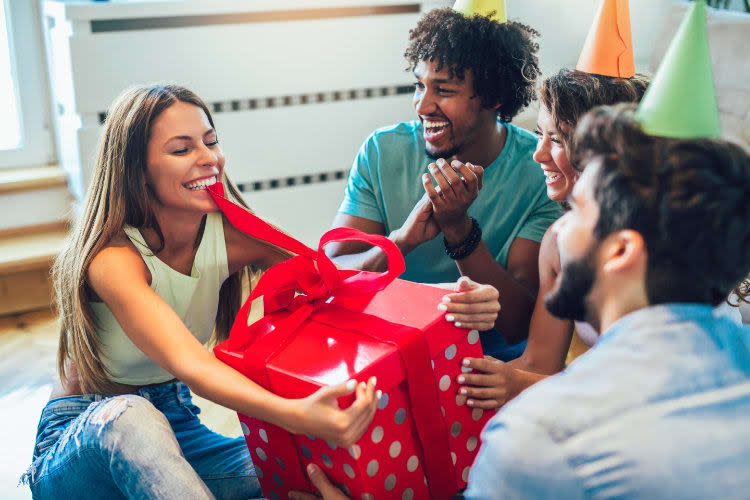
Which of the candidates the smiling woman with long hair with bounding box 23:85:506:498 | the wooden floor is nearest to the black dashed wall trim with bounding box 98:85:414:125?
the wooden floor

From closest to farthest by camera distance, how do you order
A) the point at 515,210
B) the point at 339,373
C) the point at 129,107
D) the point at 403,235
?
the point at 339,373, the point at 129,107, the point at 403,235, the point at 515,210

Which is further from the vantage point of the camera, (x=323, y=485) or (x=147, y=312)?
(x=147, y=312)

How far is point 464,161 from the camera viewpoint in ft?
5.60

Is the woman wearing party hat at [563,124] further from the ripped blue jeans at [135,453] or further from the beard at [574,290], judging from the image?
the ripped blue jeans at [135,453]

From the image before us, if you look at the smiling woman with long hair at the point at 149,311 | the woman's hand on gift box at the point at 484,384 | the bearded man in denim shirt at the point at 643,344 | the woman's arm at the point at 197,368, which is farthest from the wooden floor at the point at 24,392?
the bearded man in denim shirt at the point at 643,344

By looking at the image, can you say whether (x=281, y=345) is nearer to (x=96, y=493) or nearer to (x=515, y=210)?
(x=96, y=493)

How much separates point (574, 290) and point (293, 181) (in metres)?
2.11

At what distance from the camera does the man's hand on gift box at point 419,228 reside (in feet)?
4.88

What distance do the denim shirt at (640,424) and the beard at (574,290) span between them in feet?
0.26

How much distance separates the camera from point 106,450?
1.14 m

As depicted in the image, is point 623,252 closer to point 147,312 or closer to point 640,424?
point 640,424

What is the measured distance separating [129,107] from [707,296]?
96cm

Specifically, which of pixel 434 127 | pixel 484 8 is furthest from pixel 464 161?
Result: pixel 484 8

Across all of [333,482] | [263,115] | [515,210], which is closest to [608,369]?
[333,482]
